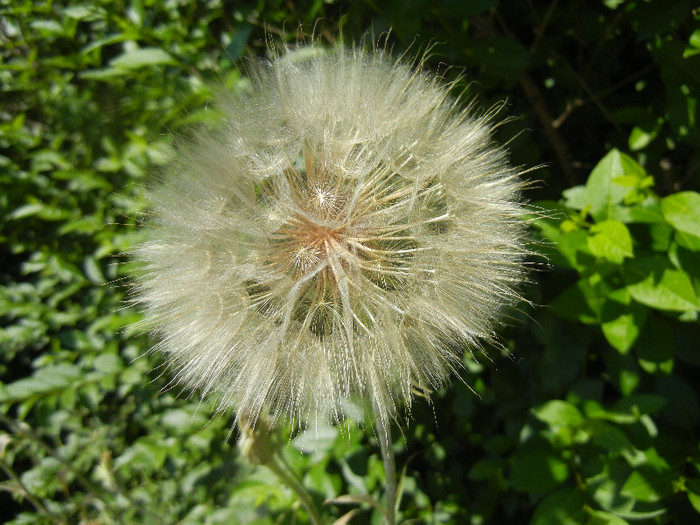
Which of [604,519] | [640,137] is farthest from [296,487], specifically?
[640,137]

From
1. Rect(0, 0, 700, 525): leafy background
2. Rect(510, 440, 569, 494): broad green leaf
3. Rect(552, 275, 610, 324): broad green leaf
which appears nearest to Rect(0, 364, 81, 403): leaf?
Rect(0, 0, 700, 525): leafy background

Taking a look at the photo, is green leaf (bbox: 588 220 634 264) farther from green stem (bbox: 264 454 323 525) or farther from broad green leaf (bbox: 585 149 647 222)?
green stem (bbox: 264 454 323 525)

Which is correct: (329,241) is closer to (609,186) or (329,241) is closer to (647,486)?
(609,186)

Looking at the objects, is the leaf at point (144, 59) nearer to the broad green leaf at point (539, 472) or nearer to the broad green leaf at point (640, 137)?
the broad green leaf at point (640, 137)

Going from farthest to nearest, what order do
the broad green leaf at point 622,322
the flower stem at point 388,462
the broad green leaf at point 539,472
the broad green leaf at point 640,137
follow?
1. the broad green leaf at point 640,137
2. the broad green leaf at point 539,472
3. the broad green leaf at point 622,322
4. the flower stem at point 388,462

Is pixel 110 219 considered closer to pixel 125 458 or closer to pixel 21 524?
pixel 125 458

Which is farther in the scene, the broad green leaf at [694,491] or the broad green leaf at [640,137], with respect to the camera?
the broad green leaf at [640,137]

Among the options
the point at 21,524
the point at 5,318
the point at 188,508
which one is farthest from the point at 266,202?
the point at 21,524

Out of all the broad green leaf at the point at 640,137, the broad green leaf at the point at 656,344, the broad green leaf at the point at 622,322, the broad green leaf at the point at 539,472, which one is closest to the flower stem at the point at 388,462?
the broad green leaf at the point at 539,472
